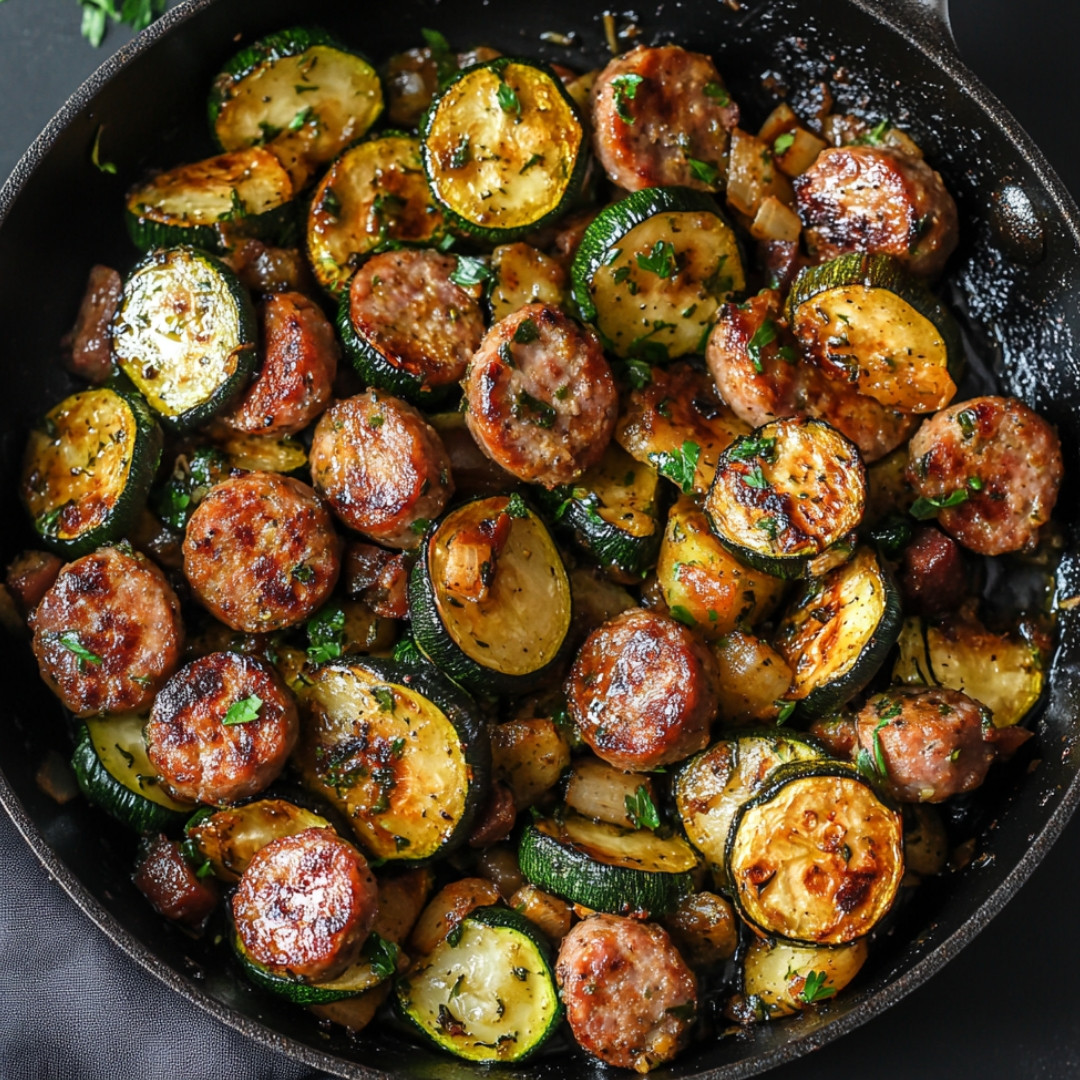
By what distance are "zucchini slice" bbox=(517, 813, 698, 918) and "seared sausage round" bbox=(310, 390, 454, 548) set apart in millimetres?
899

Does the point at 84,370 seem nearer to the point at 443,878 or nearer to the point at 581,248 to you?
the point at 581,248

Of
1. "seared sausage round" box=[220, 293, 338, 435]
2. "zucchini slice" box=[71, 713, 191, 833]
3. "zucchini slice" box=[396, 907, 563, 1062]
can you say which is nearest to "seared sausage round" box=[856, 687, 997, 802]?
"zucchini slice" box=[396, 907, 563, 1062]

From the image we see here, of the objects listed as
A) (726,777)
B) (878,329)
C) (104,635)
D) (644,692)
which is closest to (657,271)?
(878,329)

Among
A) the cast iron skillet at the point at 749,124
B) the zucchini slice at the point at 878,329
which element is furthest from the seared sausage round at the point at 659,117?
the zucchini slice at the point at 878,329

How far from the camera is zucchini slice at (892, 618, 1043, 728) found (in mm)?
3139

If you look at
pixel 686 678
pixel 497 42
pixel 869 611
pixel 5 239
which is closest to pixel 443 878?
pixel 686 678

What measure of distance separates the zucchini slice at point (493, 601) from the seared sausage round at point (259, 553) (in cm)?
29

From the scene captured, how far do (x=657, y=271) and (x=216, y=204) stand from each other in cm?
129

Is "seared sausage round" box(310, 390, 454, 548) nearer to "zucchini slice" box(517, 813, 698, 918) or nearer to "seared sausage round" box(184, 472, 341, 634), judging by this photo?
"seared sausage round" box(184, 472, 341, 634)

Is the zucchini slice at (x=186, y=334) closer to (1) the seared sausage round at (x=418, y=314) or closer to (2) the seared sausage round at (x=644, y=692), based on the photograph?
Answer: (1) the seared sausage round at (x=418, y=314)

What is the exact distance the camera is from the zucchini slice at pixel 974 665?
10.3 feet

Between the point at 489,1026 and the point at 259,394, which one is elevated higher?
the point at 259,394

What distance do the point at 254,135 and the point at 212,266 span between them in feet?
1.70

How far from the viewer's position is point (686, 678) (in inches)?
112
